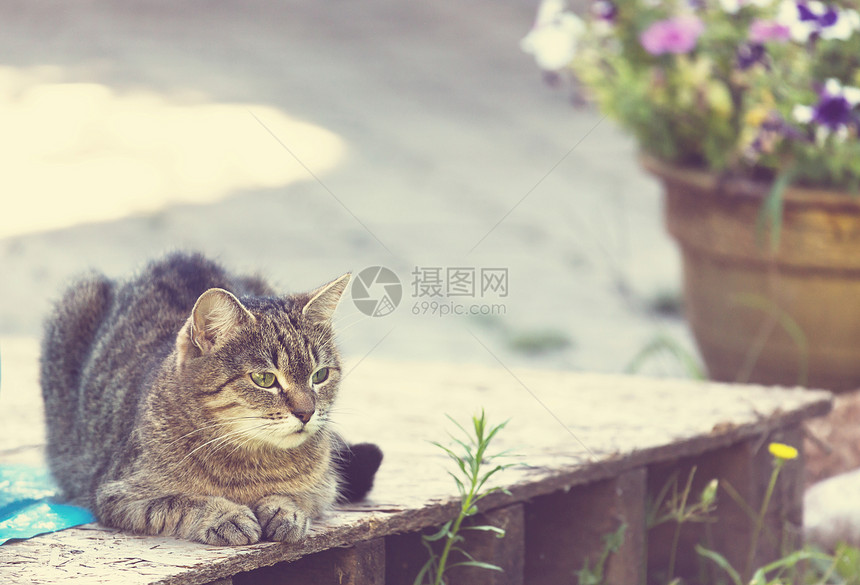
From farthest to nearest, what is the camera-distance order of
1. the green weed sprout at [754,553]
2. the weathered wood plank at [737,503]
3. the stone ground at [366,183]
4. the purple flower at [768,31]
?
the stone ground at [366,183], the purple flower at [768,31], the weathered wood plank at [737,503], the green weed sprout at [754,553]

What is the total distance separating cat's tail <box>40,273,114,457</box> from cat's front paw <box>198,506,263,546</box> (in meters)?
0.56

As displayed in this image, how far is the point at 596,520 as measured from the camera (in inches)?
83.7

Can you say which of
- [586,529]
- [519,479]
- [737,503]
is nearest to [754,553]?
[737,503]

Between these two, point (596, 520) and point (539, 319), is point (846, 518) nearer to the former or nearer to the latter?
point (596, 520)

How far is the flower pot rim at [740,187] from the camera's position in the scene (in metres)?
3.15

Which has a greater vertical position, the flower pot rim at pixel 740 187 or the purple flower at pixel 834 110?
the purple flower at pixel 834 110

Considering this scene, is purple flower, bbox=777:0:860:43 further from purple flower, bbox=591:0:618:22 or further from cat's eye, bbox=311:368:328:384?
cat's eye, bbox=311:368:328:384

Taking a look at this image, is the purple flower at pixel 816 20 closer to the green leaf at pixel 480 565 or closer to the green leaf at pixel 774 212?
the green leaf at pixel 774 212

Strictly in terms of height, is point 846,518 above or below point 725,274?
below

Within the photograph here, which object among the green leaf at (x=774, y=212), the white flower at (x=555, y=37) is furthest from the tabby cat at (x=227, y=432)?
the white flower at (x=555, y=37)

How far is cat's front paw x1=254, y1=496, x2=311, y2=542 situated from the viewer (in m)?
1.59

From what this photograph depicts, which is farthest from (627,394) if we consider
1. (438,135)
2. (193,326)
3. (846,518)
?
(438,135)

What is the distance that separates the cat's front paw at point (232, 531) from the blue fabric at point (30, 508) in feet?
0.89

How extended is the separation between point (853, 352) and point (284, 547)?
2246 mm
